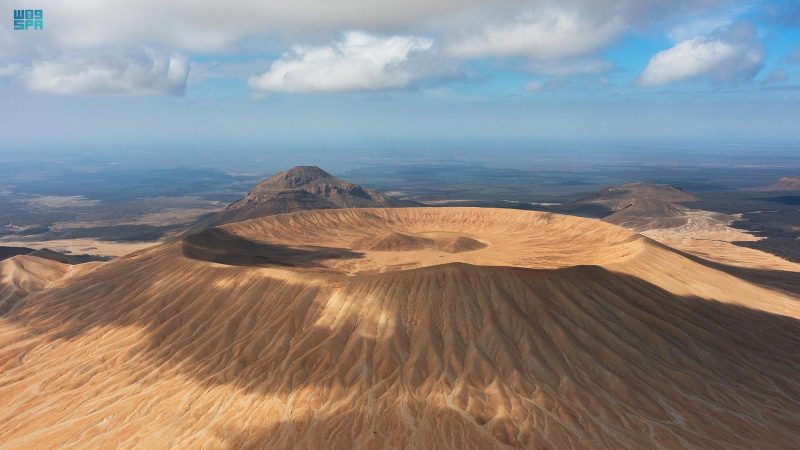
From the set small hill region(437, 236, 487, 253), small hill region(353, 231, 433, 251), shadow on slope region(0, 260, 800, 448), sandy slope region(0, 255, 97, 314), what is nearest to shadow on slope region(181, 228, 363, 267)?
small hill region(353, 231, 433, 251)

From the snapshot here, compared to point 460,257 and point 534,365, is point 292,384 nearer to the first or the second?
point 534,365

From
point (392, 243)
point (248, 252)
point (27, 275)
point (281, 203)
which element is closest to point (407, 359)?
point (392, 243)

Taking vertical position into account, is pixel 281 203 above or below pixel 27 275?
above

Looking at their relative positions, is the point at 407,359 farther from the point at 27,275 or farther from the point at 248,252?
the point at 27,275

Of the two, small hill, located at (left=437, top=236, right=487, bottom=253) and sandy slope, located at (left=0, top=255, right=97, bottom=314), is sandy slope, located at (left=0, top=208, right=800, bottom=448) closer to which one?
sandy slope, located at (left=0, top=255, right=97, bottom=314)

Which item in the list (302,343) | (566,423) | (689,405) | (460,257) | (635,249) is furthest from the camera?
(460,257)

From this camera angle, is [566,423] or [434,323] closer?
[566,423]

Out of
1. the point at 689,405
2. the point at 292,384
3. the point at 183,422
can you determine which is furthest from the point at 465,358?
the point at 183,422

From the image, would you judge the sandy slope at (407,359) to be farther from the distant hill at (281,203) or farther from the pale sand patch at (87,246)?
the distant hill at (281,203)
